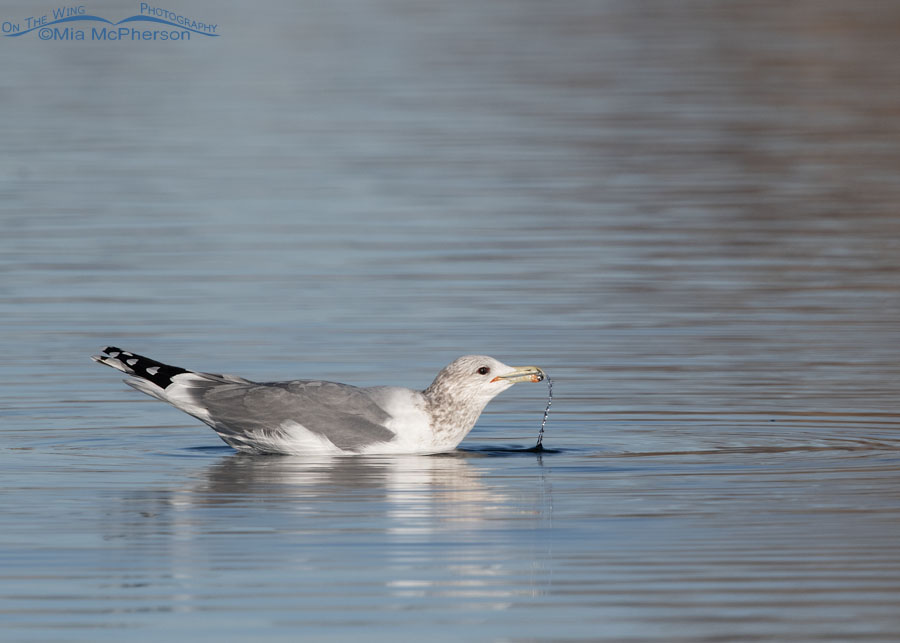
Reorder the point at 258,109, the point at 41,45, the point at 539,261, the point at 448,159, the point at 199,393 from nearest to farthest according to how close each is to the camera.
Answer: the point at 199,393, the point at 539,261, the point at 448,159, the point at 258,109, the point at 41,45

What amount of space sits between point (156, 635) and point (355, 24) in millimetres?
48415

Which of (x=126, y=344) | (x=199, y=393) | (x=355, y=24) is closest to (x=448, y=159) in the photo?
(x=126, y=344)

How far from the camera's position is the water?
9055 mm

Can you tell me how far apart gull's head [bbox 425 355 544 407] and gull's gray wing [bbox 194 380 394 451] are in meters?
0.43

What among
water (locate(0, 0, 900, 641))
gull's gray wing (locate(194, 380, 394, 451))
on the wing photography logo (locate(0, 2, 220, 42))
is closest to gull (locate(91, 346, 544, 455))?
gull's gray wing (locate(194, 380, 394, 451))

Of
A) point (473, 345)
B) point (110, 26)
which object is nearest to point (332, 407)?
point (473, 345)

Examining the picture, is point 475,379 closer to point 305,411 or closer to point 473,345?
point 305,411

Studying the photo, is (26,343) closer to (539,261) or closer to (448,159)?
(539,261)

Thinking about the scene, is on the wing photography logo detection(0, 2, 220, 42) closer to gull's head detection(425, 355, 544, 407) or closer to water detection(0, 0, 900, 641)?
water detection(0, 0, 900, 641)

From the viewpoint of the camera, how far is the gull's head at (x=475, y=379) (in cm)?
1277

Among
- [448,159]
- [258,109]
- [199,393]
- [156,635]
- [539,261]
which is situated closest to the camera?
[156,635]

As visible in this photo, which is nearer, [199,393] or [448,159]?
[199,393]

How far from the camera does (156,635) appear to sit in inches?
328

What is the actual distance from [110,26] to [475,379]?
40797mm
